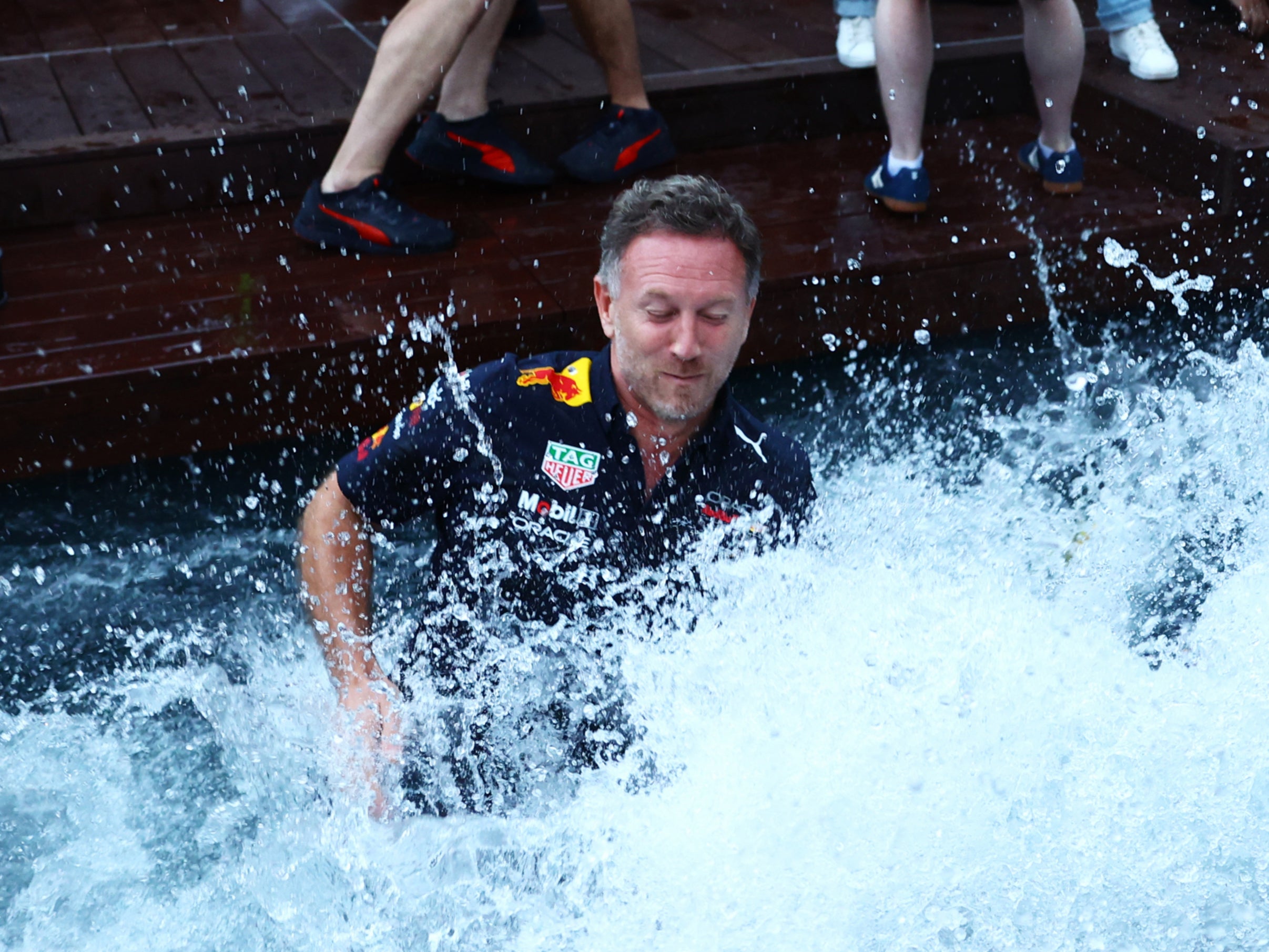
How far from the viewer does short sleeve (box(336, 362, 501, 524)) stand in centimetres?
210

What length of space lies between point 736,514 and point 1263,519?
1648 mm

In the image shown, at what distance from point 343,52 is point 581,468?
9.99 ft

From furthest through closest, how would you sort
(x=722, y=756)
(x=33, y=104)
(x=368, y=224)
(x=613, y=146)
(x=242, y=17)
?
(x=242, y=17), (x=33, y=104), (x=613, y=146), (x=368, y=224), (x=722, y=756)

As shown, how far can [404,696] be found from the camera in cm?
225

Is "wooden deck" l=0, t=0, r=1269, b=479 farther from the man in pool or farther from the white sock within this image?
the man in pool

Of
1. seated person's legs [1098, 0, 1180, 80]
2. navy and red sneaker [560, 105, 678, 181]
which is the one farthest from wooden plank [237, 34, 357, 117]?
seated person's legs [1098, 0, 1180, 80]

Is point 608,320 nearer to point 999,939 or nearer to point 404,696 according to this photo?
point 404,696

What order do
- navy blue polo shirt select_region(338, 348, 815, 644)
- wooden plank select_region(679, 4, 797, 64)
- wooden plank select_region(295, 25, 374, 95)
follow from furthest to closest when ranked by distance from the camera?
wooden plank select_region(679, 4, 797, 64) → wooden plank select_region(295, 25, 374, 95) → navy blue polo shirt select_region(338, 348, 815, 644)

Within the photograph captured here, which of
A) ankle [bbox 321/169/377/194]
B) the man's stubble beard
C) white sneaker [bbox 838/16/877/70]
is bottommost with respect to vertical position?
ankle [bbox 321/169/377/194]

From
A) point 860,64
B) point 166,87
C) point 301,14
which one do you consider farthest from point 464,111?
point 301,14

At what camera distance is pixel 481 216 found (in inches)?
148

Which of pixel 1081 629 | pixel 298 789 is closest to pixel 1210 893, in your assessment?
pixel 1081 629

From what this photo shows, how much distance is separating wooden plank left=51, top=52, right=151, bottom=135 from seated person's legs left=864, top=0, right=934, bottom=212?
217 cm

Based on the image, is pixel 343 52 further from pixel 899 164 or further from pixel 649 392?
pixel 649 392
